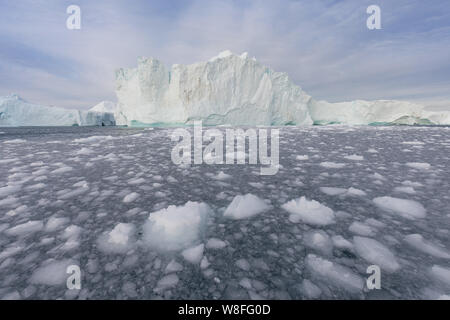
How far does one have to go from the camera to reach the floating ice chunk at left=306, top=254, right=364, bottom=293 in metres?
0.87

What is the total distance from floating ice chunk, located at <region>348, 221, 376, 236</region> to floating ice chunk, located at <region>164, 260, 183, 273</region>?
3.28ft

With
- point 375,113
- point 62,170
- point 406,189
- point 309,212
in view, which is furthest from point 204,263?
point 375,113

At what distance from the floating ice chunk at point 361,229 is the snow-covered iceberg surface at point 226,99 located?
16931 millimetres

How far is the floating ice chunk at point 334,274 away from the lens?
867 millimetres

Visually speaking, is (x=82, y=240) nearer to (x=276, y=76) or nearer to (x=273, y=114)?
(x=273, y=114)

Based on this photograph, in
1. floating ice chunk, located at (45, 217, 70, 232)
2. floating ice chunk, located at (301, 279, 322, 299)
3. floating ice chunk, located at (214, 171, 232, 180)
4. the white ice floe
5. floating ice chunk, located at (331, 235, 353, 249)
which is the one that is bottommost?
floating ice chunk, located at (301, 279, 322, 299)

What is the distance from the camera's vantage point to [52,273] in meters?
0.95

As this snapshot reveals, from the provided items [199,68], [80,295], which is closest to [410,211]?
[80,295]

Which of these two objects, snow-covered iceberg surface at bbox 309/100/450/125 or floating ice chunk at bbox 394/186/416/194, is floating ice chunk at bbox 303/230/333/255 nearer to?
floating ice chunk at bbox 394/186/416/194

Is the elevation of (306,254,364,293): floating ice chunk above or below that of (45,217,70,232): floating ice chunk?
below

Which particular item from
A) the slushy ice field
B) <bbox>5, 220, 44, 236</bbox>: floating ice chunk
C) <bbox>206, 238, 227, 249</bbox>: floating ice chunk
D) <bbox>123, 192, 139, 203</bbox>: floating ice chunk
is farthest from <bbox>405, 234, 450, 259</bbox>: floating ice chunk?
<bbox>5, 220, 44, 236</bbox>: floating ice chunk

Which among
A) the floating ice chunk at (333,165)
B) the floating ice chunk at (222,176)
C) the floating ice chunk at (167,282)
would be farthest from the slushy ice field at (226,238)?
the floating ice chunk at (333,165)

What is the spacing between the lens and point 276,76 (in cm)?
1897

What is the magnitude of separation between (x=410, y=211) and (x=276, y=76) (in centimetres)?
1947
